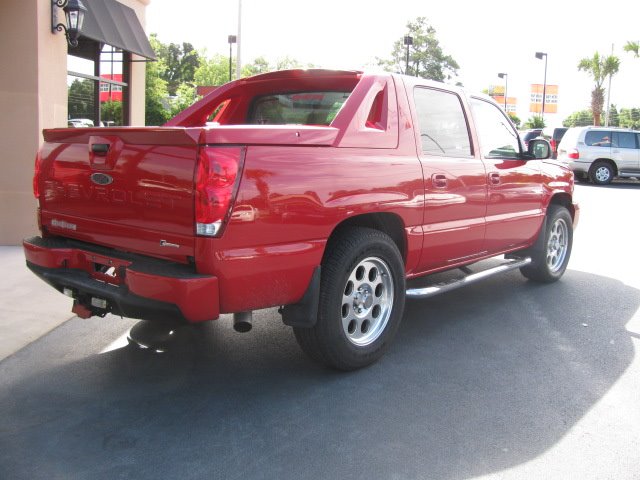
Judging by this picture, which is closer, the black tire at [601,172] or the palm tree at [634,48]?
the black tire at [601,172]

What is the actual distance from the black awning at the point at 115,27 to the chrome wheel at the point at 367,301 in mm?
6709

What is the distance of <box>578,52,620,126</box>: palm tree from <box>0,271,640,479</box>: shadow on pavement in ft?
143

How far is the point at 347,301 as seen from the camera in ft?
13.9

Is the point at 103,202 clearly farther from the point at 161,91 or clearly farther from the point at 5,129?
the point at 161,91

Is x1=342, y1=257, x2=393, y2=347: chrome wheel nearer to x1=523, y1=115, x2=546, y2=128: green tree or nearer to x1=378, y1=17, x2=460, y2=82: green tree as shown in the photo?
x1=523, y1=115, x2=546, y2=128: green tree

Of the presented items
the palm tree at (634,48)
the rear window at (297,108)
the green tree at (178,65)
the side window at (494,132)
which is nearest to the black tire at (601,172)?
the side window at (494,132)

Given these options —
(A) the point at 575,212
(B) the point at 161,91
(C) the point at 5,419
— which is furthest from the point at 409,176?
(B) the point at 161,91

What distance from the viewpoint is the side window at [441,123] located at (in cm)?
487

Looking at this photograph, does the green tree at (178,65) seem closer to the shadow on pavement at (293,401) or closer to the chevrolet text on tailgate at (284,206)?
the chevrolet text on tailgate at (284,206)

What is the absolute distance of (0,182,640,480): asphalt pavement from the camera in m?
3.12

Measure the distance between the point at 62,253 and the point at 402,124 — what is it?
2.38m

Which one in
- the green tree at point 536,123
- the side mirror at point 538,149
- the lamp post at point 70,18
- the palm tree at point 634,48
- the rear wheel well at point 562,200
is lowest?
the rear wheel well at point 562,200

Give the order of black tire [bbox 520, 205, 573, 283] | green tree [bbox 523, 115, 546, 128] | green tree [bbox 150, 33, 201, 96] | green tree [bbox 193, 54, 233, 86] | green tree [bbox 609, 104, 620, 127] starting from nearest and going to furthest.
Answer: black tire [bbox 520, 205, 573, 283]
green tree [bbox 523, 115, 546, 128]
green tree [bbox 609, 104, 620, 127]
green tree [bbox 193, 54, 233, 86]
green tree [bbox 150, 33, 201, 96]

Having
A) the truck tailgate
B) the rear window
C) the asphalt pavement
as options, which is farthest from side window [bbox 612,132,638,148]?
the truck tailgate
